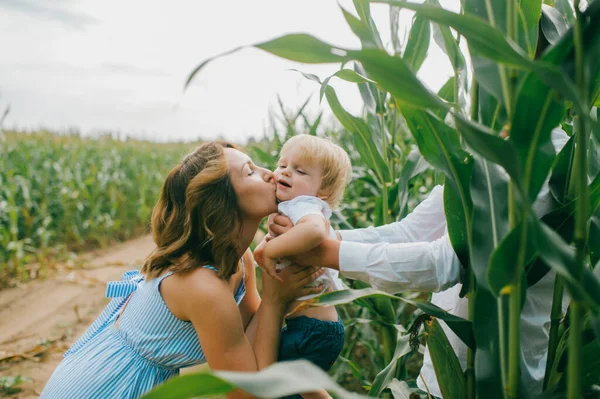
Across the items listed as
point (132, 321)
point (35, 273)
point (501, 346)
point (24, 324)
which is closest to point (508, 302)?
point (501, 346)

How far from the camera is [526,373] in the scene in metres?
1.27

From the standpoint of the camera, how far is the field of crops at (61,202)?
475 cm

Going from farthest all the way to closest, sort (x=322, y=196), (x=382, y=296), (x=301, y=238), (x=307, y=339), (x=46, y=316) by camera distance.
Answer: (x=46, y=316) → (x=322, y=196) → (x=307, y=339) → (x=301, y=238) → (x=382, y=296)

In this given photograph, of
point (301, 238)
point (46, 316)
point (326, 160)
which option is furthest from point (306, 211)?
point (46, 316)

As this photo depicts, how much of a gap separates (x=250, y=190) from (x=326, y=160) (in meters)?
0.28

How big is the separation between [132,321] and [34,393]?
4.92 feet

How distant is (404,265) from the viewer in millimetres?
1290

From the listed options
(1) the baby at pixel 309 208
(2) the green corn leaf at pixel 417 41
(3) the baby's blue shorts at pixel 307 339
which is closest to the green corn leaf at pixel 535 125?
(1) the baby at pixel 309 208

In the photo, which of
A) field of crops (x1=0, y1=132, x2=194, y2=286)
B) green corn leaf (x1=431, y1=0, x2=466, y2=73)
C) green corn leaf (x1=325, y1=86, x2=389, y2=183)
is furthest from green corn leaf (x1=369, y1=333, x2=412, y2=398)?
field of crops (x1=0, y1=132, x2=194, y2=286)

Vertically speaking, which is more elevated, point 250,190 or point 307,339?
point 250,190

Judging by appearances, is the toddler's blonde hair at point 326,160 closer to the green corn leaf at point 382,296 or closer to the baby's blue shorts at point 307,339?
the baby's blue shorts at point 307,339

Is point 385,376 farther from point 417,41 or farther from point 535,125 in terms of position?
point 417,41

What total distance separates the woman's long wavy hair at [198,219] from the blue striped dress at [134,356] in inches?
2.3

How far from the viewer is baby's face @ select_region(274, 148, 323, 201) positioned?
1.68m
